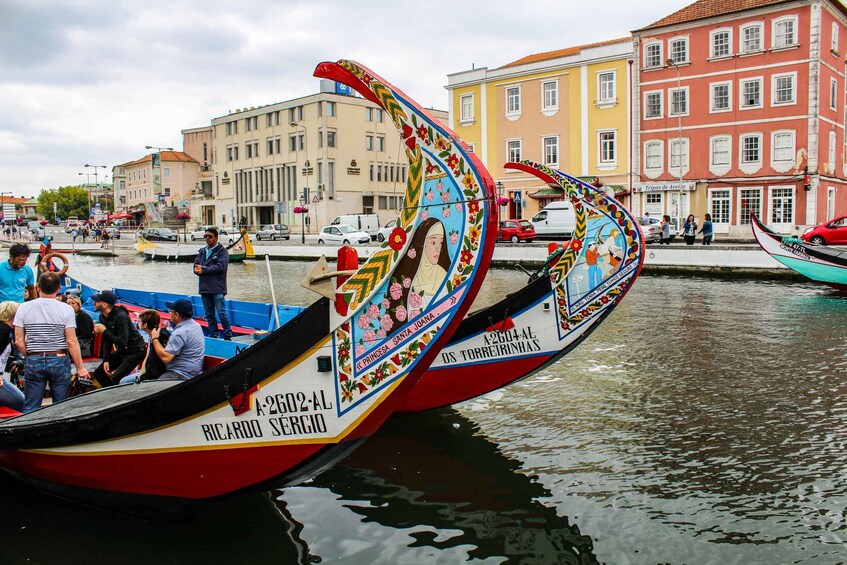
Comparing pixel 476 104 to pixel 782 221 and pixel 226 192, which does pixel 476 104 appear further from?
pixel 226 192

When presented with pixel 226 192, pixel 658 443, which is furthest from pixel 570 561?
pixel 226 192

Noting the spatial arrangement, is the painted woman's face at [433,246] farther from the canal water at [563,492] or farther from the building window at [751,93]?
the building window at [751,93]

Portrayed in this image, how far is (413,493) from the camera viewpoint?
7.25 metres

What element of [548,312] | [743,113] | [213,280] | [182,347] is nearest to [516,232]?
[743,113]

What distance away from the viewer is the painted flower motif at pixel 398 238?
18.0 feet

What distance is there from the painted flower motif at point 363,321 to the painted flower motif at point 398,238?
0.56 metres

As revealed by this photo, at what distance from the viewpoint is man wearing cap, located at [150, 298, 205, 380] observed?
764 centimetres

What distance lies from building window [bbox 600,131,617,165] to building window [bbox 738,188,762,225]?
7.82 m

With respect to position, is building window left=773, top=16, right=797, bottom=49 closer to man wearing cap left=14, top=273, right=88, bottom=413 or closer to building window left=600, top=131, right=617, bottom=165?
building window left=600, top=131, right=617, bottom=165

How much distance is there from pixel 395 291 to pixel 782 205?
4048 centimetres

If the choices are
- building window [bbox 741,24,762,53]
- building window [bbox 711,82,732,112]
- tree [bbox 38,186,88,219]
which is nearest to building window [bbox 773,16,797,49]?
building window [bbox 741,24,762,53]

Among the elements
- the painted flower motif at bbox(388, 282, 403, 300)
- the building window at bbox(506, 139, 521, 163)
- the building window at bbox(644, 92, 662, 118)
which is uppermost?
the building window at bbox(644, 92, 662, 118)

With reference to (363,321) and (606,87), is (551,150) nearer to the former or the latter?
(606,87)

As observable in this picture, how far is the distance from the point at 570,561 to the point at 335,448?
2098 millimetres
